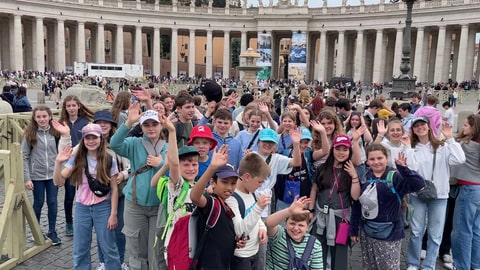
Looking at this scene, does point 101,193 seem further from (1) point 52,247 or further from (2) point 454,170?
(2) point 454,170

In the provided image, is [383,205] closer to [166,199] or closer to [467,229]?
[467,229]

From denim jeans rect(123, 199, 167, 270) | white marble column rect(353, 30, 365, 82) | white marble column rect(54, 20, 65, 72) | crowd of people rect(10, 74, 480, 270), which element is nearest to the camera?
crowd of people rect(10, 74, 480, 270)

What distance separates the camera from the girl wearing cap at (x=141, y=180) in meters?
4.76

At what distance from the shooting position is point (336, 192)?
5.16 meters

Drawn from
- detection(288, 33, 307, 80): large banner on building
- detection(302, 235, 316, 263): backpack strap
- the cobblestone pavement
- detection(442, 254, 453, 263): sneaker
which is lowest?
the cobblestone pavement

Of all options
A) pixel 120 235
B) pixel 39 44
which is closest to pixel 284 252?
pixel 120 235

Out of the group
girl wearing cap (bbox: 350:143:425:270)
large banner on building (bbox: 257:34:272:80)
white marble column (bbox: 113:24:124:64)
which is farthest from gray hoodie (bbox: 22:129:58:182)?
white marble column (bbox: 113:24:124:64)

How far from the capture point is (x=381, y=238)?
5.03m

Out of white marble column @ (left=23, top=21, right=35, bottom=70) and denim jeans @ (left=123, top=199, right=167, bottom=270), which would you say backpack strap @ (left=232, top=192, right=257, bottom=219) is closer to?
denim jeans @ (left=123, top=199, right=167, bottom=270)

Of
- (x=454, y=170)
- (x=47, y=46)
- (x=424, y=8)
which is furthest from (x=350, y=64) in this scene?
(x=454, y=170)

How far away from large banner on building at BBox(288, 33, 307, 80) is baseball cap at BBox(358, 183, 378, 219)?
50.8 meters

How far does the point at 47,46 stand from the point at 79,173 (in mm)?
65058

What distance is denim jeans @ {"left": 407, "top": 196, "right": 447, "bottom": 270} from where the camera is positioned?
5.75 metres

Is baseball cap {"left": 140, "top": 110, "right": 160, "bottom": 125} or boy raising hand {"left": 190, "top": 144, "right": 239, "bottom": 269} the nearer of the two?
boy raising hand {"left": 190, "top": 144, "right": 239, "bottom": 269}
